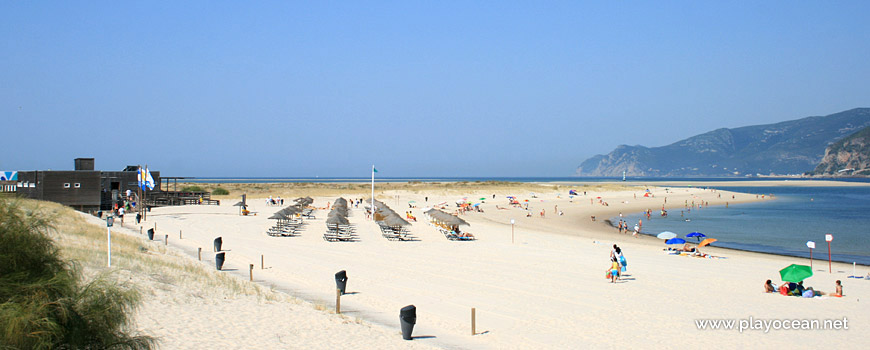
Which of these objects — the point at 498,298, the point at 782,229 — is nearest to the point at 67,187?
the point at 498,298

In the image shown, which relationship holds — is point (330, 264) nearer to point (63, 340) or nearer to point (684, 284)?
point (684, 284)

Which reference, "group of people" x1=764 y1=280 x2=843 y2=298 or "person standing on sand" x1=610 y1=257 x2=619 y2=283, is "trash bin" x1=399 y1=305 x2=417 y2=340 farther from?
"group of people" x1=764 y1=280 x2=843 y2=298

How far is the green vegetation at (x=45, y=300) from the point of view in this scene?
197 inches

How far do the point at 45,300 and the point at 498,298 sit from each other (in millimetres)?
9766

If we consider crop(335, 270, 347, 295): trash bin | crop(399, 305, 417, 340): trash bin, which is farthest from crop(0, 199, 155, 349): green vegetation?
crop(335, 270, 347, 295): trash bin

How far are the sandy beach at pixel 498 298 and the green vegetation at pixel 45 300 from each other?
9.71 ft

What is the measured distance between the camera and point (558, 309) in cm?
1235

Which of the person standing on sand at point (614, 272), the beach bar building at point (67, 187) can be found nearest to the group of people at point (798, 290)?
the person standing on sand at point (614, 272)

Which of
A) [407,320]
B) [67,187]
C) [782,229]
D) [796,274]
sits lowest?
[782,229]

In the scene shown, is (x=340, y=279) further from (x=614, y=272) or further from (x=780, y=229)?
(x=780, y=229)

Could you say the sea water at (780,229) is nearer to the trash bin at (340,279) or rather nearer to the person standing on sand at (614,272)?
the person standing on sand at (614,272)

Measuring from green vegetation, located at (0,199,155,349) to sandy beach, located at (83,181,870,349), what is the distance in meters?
2.96

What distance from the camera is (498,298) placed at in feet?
44.3

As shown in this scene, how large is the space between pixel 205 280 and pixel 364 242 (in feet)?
38.8
